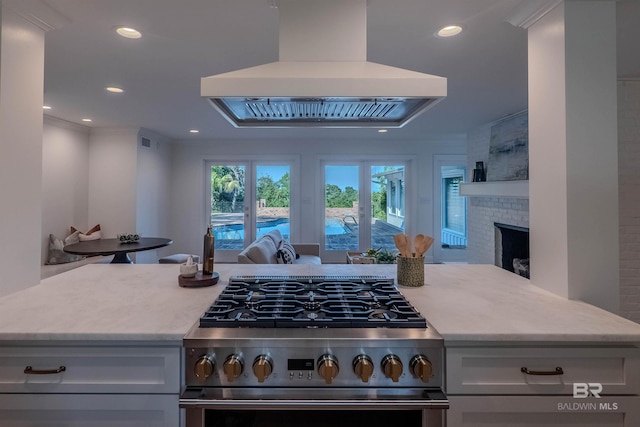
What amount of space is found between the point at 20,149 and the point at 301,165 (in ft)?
15.4

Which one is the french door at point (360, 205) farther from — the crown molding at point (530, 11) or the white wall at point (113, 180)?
the crown molding at point (530, 11)

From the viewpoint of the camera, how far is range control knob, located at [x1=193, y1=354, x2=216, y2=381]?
968 millimetres

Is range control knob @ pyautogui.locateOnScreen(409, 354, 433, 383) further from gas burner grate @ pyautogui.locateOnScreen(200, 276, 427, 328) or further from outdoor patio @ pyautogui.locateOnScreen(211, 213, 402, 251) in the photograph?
outdoor patio @ pyautogui.locateOnScreen(211, 213, 402, 251)

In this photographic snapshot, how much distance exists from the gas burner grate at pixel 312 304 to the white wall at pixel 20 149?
980 millimetres

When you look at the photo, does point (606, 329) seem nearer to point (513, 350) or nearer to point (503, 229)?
point (513, 350)

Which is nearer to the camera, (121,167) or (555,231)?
(555,231)

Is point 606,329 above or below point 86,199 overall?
below

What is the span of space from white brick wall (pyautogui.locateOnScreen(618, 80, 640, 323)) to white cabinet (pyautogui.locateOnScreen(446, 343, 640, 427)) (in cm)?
245

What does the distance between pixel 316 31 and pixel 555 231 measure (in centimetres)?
139

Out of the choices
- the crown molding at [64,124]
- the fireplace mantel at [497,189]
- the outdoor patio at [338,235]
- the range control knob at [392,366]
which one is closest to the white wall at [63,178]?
the crown molding at [64,124]

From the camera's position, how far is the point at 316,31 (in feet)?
4.58

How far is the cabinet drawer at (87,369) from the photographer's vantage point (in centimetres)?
102

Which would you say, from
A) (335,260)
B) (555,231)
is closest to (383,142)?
(335,260)

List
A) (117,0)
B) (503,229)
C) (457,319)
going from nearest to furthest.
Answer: (457,319), (117,0), (503,229)
